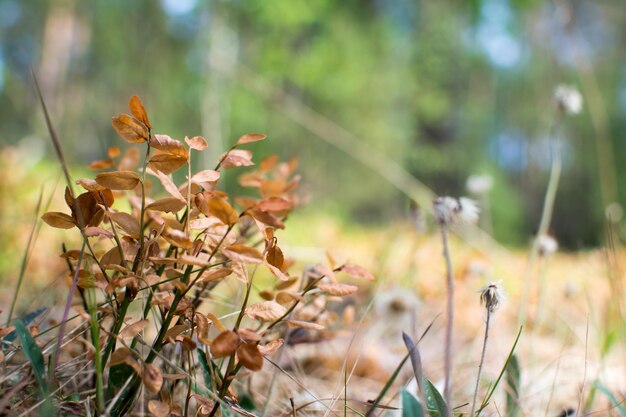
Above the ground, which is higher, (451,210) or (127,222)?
(451,210)

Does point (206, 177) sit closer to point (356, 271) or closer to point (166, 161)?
point (166, 161)

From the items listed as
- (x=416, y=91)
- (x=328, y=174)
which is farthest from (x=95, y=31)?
(x=416, y=91)

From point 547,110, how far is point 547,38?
1.83 m

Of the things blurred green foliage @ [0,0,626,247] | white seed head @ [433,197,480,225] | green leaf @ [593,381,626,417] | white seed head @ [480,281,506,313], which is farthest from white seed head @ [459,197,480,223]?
blurred green foliage @ [0,0,626,247]

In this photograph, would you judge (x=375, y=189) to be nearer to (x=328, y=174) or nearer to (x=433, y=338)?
(x=328, y=174)

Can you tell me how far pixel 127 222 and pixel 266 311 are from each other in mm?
161

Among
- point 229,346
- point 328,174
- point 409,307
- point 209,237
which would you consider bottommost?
point 229,346

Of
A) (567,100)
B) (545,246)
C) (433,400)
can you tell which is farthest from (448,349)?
(567,100)

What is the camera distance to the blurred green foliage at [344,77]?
8461mm

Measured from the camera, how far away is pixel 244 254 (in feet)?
1.44

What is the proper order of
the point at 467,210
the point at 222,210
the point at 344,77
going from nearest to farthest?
the point at 222,210 → the point at 467,210 → the point at 344,77

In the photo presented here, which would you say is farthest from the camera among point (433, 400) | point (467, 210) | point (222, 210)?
point (467, 210)

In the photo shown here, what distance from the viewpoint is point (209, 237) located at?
54 centimetres

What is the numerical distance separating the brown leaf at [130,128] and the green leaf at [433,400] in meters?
0.38
